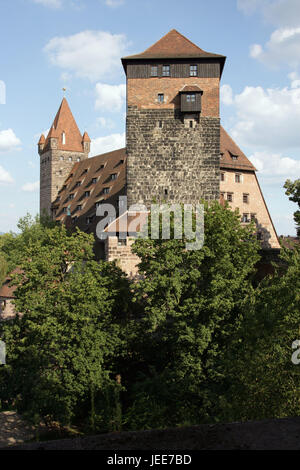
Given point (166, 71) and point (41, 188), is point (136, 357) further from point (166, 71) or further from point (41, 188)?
point (41, 188)

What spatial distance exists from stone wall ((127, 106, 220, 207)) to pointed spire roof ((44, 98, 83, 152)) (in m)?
35.4

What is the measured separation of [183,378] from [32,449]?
51.0ft

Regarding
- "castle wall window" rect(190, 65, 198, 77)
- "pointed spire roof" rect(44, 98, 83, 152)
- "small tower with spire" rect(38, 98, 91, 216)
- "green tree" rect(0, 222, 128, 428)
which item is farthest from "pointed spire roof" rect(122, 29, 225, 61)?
"pointed spire roof" rect(44, 98, 83, 152)

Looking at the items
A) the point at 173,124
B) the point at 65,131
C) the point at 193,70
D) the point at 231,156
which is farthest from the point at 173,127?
the point at 65,131

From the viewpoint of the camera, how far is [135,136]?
92.4ft

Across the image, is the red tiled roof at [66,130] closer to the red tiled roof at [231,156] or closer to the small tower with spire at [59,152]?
the small tower with spire at [59,152]

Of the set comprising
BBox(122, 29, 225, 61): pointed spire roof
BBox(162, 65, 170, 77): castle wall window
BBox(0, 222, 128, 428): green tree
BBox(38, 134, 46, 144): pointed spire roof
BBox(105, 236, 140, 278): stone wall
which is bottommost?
BBox(0, 222, 128, 428): green tree

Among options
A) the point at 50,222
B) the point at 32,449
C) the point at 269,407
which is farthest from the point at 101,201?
the point at 32,449

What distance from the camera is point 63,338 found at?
63.1 feet

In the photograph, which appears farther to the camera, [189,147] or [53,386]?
[189,147]

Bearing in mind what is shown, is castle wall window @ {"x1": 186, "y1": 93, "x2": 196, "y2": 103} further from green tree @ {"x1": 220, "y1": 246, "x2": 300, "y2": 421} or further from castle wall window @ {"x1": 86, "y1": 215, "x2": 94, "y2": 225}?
castle wall window @ {"x1": 86, "y1": 215, "x2": 94, "y2": 225}

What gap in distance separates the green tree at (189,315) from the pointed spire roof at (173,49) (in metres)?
12.1

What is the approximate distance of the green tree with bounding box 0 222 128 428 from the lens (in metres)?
18.8
